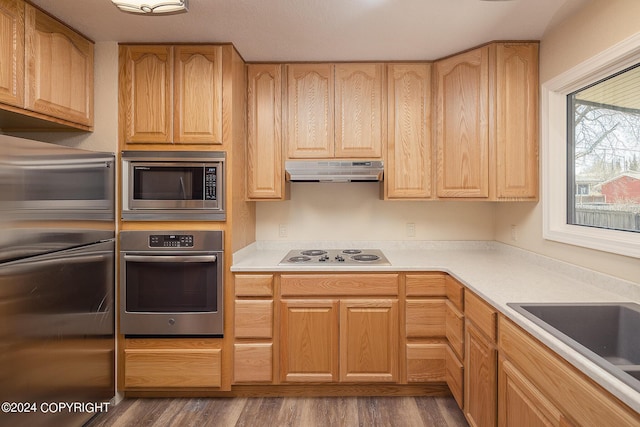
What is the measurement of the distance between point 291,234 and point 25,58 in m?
2.02

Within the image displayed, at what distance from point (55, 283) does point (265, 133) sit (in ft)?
5.26

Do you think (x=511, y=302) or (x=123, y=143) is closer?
(x=511, y=302)

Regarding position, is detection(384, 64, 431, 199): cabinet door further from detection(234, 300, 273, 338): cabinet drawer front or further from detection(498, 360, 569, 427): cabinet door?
detection(498, 360, 569, 427): cabinet door

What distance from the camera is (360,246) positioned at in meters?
3.07

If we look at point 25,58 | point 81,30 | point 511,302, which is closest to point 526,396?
point 511,302

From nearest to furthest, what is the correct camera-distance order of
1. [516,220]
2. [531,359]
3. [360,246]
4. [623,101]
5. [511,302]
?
[531,359] → [511,302] → [623,101] → [516,220] → [360,246]

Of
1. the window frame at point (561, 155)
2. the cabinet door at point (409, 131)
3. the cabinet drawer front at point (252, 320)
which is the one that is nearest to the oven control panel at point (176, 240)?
the cabinet drawer front at point (252, 320)

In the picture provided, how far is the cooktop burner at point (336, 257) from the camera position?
2.53 m

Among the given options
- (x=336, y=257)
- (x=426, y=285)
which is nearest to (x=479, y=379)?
(x=426, y=285)

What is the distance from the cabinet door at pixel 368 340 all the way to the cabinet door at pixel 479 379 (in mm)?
508

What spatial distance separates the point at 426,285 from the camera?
242 cm

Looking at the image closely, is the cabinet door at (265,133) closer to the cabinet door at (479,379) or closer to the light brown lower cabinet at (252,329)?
the light brown lower cabinet at (252,329)

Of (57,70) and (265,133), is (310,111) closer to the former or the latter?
(265,133)

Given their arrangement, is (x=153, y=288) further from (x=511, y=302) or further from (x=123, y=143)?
(x=511, y=302)
